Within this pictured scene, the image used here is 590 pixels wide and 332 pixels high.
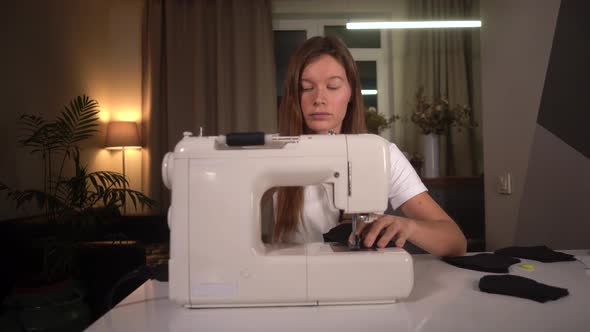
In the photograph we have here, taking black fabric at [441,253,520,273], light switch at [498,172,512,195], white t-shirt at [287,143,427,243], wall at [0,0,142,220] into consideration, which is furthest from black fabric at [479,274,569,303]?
wall at [0,0,142,220]

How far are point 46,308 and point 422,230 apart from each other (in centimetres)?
198

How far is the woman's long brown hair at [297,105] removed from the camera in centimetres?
123

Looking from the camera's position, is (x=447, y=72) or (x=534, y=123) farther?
(x=447, y=72)

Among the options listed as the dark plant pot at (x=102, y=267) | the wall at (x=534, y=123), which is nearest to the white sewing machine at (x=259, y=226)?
the wall at (x=534, y=123)

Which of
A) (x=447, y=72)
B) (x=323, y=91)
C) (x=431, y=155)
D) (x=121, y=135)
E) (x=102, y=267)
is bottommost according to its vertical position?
(x=102, y=267)

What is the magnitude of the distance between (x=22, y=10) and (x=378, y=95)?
3.24 metres

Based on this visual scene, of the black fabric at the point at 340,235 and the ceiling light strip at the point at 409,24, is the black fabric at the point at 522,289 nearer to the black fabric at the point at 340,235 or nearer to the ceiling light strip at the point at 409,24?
the black fabric at the point at 340,235

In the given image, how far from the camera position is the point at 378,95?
430cm

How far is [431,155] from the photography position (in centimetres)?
322

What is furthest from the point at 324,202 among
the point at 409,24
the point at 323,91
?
the point at 409,24

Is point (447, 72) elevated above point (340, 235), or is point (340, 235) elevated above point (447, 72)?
point (447, 72)

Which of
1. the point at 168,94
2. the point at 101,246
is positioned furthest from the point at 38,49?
the point at 101,246

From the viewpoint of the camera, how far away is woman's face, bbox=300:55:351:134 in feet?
4.16

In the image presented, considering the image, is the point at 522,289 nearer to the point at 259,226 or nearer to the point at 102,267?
the point at 259,226
